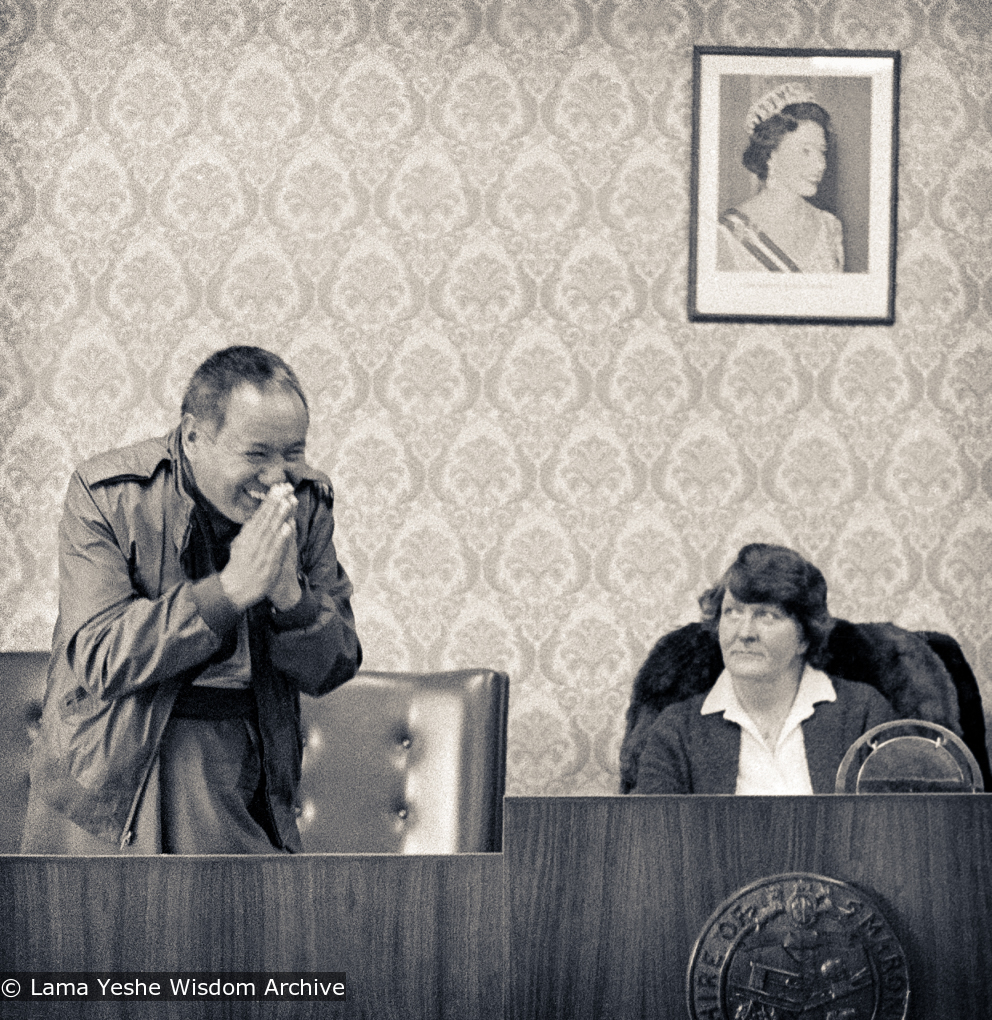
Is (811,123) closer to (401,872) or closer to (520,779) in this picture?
(520,779)

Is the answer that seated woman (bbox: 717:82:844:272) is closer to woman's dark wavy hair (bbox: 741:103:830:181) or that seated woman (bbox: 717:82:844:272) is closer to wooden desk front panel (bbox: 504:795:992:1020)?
woman's dark wavy hair (bbox: 741:103:830:181)

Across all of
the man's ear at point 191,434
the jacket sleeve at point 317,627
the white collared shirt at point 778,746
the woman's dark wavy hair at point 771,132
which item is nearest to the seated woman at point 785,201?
the woman's dark wavy hair at point 771,132

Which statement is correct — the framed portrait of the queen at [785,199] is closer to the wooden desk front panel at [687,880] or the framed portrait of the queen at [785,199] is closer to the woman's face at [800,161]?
the woman's face at [800,161]

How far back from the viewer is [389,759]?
7.49ft

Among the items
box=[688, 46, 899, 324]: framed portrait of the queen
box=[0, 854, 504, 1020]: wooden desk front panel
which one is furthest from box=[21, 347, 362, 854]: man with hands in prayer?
box=[688, 46, 899, 324]: framed portrait of the queen

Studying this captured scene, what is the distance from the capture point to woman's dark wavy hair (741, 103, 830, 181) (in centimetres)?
291

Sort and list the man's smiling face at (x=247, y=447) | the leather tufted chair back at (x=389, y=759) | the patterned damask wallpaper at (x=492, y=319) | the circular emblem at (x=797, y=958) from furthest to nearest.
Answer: the patterned damask wallpaper at (x=492, y=319) → the leather tufted chair back at (x=389, y=759) → the man's smiling face at (x=247, y=447) → the circular emblem at (x=797, y=958)

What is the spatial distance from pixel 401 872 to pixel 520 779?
2177 millimetres

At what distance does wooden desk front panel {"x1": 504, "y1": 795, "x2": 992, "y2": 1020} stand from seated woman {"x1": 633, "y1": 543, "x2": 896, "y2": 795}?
60.8 inches

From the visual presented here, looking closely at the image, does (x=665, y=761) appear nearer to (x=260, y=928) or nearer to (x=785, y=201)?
(x=785, y=201)

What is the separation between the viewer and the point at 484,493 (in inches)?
113

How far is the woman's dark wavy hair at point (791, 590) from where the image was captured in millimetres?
2396

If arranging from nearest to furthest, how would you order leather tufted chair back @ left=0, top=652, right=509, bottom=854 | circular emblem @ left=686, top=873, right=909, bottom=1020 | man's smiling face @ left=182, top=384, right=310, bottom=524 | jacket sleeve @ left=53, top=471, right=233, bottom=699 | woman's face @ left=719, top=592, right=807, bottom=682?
circular emblem @ left=686, top=873, right=909, bottom=1020 → jacket sleeve @ left=53, top=471, right=233, bottom=699 → man's smiling face @ left=182, top=384, right=310, bottom=524 → leather tufted chair back @ left=0, top=652, right=509, bottom=854 → woman's face @ left=719, top=592, right=807, bottom=682

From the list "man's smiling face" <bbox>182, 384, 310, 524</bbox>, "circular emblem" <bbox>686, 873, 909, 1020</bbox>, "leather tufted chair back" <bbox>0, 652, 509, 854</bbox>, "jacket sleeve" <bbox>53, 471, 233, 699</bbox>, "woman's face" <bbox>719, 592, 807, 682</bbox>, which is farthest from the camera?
"woman's face" <bbox>719, 592, 807, 682</bbox>
